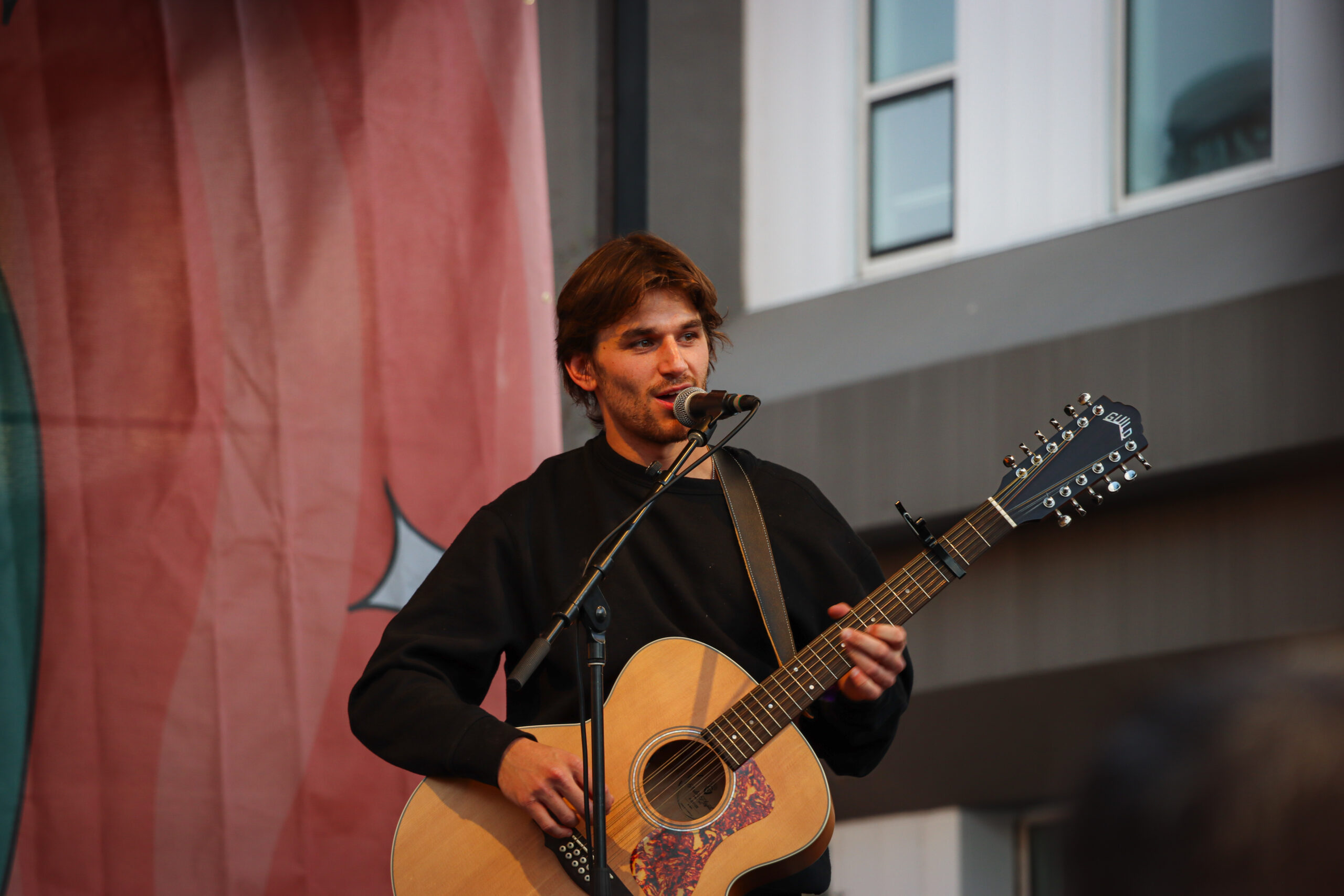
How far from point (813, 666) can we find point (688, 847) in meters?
0.38

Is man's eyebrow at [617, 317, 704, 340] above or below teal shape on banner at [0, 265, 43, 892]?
above

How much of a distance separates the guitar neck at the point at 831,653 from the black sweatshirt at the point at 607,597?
3.2 inches

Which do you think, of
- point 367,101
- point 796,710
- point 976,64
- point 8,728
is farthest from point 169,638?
point 976,64

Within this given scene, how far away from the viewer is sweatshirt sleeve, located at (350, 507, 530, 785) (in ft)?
7.49

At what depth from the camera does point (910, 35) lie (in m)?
4.13

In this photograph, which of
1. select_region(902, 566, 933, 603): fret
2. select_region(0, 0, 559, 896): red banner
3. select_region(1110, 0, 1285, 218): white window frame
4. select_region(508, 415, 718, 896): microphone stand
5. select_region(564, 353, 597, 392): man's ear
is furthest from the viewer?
select_region(0, 0, 559, 896): red banner

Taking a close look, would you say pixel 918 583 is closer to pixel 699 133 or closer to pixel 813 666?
pixel 813 666

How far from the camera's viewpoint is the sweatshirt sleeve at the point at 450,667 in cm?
228

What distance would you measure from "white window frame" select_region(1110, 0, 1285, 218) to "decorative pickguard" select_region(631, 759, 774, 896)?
6.70 ft

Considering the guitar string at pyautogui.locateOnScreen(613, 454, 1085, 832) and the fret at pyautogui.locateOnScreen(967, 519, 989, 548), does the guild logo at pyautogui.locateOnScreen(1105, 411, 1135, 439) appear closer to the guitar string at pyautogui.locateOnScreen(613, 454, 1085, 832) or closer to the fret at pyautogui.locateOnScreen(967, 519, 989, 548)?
the guitar string at pyautogui.locateOnScreen(613, 454, 1085, 832)

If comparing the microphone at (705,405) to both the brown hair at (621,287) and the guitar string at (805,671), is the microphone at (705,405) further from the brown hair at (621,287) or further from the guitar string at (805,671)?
the guitar string at (805,671)

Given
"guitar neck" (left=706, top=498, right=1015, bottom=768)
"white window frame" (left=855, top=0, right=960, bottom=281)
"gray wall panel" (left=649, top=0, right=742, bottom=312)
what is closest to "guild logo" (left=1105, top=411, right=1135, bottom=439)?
"guitar neck" (left=706, top=498, right=1015, bottom=768)

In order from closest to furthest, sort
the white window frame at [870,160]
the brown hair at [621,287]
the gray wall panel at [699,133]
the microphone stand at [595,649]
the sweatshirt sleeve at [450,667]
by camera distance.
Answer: the microphone stand at [595,649]
the sweatshirt sleeve at [450,667]
the brown hair at [621,287]
the white window frame at [870,160]
the gray wall panel at [699,133]

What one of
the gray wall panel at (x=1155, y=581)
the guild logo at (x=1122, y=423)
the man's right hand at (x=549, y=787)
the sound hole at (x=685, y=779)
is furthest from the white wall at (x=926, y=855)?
the man's right hand at (x=549, y=787)
